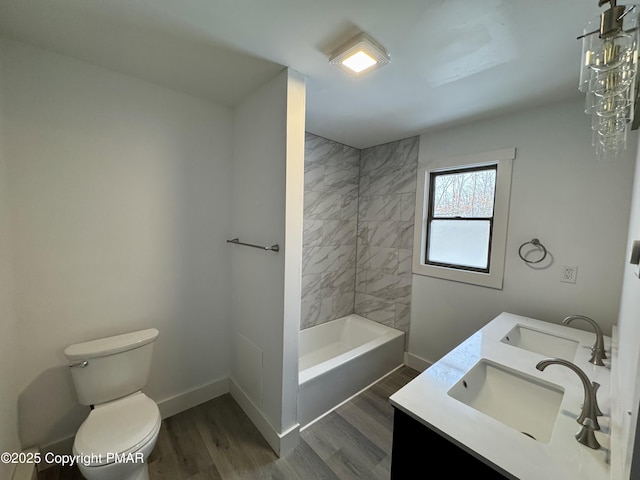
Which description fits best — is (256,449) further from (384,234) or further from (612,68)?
(612,68)

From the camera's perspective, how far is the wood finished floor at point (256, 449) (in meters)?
1.47

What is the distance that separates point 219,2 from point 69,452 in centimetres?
256

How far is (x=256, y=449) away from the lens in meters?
1.64

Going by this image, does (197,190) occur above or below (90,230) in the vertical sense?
above

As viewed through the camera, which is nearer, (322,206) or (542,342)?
(542,342)

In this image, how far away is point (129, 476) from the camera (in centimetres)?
121

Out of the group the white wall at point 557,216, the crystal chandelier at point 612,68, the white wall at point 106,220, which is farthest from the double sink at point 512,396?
the white wall at point 106,220

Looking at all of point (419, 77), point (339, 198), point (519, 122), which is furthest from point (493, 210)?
point (339, 198)

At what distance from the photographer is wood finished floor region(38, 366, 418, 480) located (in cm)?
147

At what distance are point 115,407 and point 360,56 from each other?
92.3 inches

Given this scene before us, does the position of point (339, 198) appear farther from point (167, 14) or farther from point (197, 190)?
point (167, 14)

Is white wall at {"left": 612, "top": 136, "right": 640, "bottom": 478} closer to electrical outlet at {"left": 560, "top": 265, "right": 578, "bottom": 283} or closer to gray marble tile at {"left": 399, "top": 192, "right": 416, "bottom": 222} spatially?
electrical outlet at {"left": 560, "top": 265, "right": 578, "bottom": 283}

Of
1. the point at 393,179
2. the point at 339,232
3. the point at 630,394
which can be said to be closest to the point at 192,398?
the point at 339,232

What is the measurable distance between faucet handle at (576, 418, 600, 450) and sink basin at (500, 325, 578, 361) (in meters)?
0.71
